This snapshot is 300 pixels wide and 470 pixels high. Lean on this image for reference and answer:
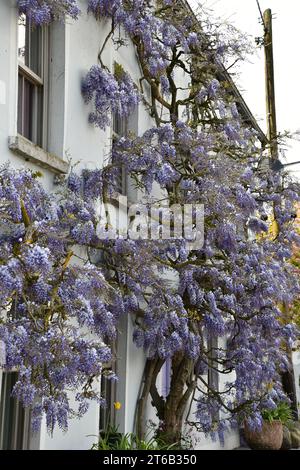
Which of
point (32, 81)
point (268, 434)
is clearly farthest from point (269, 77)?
point (32, 81)

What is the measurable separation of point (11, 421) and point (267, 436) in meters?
7.09

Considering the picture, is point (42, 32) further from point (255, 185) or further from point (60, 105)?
point (255, 185)

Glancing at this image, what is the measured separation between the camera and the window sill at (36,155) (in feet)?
22.5

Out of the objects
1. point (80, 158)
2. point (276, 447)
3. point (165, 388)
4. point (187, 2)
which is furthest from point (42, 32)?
point (276, 447)

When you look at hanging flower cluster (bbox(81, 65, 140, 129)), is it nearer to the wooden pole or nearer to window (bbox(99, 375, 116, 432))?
window (bbox(99, 375, 116, 432))

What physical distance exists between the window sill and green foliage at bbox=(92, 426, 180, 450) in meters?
3.08

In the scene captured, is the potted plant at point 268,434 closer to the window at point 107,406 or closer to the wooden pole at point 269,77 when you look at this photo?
the window at point 107,406

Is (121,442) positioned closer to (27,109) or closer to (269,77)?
(27,109)

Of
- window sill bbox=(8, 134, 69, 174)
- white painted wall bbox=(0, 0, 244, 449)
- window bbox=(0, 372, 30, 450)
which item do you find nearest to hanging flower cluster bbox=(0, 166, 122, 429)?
window sill bbox=(8, 134, 69, 174)

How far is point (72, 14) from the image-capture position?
7.81 m

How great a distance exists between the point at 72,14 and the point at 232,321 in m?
4.81

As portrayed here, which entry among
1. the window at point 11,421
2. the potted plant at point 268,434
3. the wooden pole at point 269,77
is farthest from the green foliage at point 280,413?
the window at point 11,421

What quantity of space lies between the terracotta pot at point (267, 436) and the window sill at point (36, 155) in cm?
722

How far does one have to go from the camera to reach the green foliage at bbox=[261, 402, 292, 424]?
515 inches
